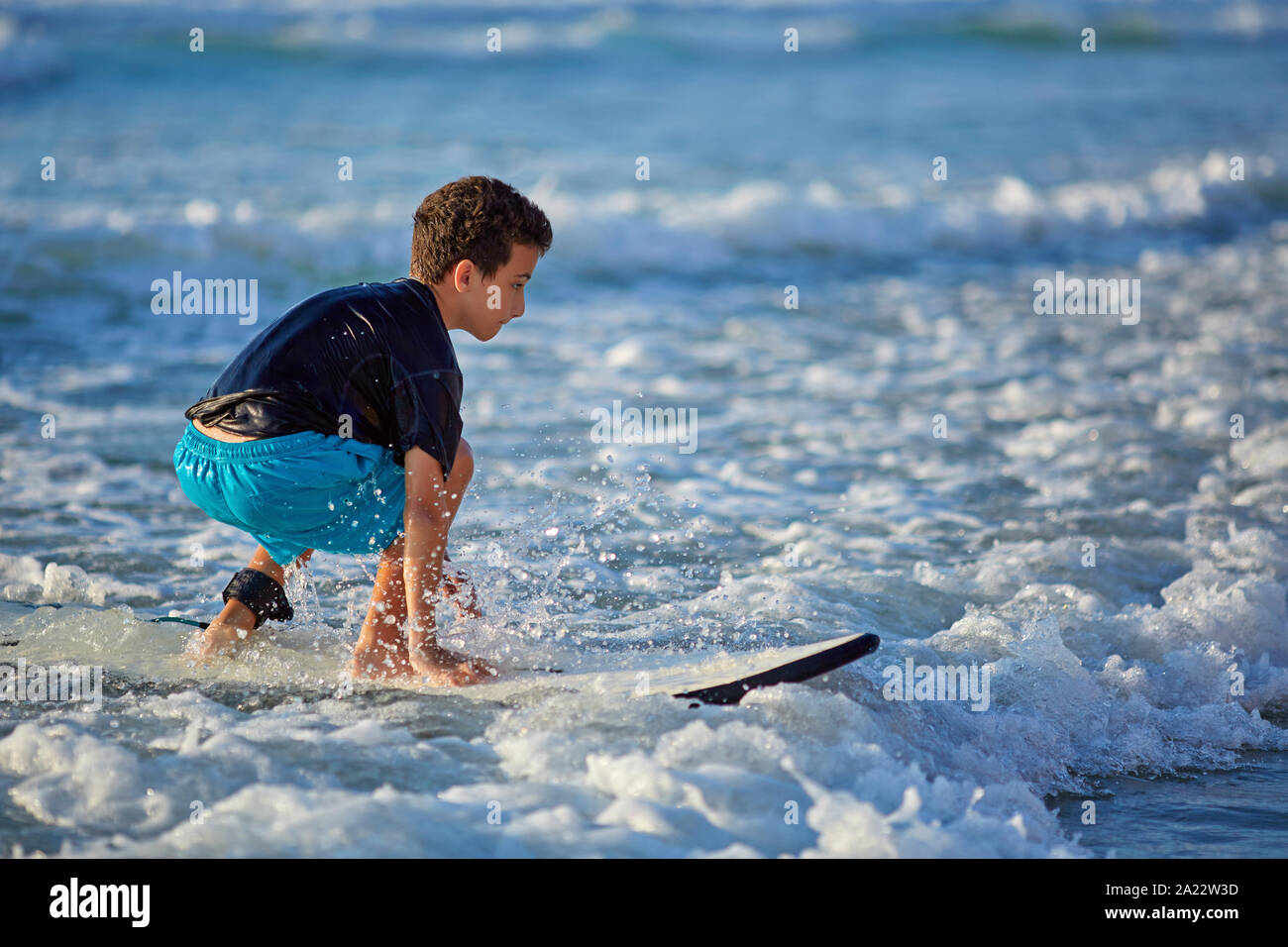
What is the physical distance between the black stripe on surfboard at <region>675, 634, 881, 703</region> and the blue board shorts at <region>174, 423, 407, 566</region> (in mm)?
1058

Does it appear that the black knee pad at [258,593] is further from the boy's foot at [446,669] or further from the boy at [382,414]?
the boy's foot at [446,669]

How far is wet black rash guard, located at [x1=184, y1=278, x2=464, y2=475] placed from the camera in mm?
3512

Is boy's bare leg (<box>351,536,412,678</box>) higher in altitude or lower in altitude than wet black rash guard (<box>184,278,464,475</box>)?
lower

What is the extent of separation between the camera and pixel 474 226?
3.63 m

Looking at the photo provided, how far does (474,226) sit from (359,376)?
0.56 meters

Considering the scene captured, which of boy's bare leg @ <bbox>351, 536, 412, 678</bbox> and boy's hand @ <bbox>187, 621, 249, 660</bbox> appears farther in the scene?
boy's hand @ <bbox>187, 621, 249, 660</bbox>

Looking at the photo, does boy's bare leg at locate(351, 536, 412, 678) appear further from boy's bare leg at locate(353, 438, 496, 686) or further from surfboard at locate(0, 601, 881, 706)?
surfboard at locate(0, 601, 881, 706)

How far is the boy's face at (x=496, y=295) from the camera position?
3.71 metres

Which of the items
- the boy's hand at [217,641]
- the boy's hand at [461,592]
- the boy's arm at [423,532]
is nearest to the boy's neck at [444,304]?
the boy's arm at [423,532]

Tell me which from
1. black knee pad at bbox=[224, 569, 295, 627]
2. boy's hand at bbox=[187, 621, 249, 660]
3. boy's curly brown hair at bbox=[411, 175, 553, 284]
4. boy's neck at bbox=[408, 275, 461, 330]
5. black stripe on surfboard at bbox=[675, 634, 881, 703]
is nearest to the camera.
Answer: black stripe on surfboard at bbox=[675, 634, 881, 703]

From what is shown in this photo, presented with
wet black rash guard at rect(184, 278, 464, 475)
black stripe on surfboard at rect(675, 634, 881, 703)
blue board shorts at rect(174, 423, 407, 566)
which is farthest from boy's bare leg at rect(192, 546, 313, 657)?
black stripe on surfboard at rect(675, 634, 881, 703)

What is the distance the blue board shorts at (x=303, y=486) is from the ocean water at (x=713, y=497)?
0.49 metres

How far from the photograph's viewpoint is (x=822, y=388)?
813 cm

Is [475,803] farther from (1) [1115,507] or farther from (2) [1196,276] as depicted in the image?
(2) [1196,276]
